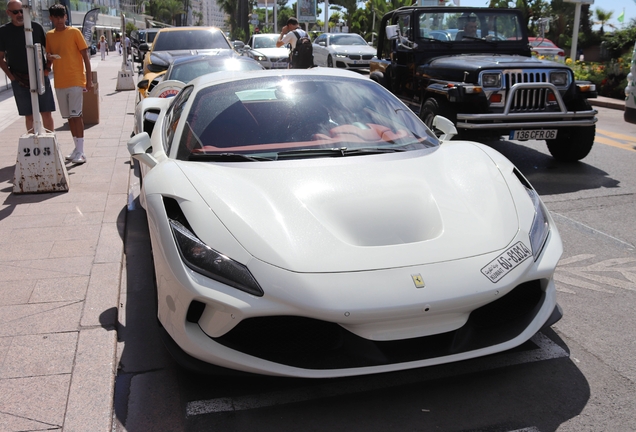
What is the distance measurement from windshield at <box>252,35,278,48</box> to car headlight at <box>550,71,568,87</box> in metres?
Result: 16.3

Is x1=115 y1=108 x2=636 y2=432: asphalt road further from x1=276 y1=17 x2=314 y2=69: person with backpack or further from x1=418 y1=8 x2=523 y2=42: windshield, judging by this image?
x1=276 y1=17 x2=314 y2=69: person with backpack

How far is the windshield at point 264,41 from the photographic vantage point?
22672 millimetres

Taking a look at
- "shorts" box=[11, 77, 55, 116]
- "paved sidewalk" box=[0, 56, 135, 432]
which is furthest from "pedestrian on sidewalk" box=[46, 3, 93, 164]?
"paved sidewalk" box=[0, 56, 135, 432]

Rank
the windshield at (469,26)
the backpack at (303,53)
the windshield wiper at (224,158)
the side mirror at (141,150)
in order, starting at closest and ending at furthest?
the windshield wiper at (224,158) < the side mirror at (141,150) < the windshield at (469,26) < the backpack at (303,53)

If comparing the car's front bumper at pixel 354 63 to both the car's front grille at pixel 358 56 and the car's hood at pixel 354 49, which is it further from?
the car's hood at pixel 354 49

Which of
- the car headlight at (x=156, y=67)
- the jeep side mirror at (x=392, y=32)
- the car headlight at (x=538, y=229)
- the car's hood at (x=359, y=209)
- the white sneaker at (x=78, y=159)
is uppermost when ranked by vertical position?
the jeep side mirror at (x=392, y=32)

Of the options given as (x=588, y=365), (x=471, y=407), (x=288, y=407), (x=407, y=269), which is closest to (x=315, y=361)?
(x=288, y=407)

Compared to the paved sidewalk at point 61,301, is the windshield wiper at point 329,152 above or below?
above

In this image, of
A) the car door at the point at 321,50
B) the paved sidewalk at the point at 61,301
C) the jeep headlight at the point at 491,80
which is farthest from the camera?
the car door at the point at 321,50

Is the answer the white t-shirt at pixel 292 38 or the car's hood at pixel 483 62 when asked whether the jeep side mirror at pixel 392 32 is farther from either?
the white t-shirt at pixel 292 38

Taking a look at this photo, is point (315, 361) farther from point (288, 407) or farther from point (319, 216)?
point (319, 216)

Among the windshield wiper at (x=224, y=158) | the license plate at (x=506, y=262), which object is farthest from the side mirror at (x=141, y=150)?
the license plate at (x=506, y=262)

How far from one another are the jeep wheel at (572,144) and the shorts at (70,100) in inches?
228

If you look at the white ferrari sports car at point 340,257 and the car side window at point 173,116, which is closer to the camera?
the white ferrari sports car at point 340,257
